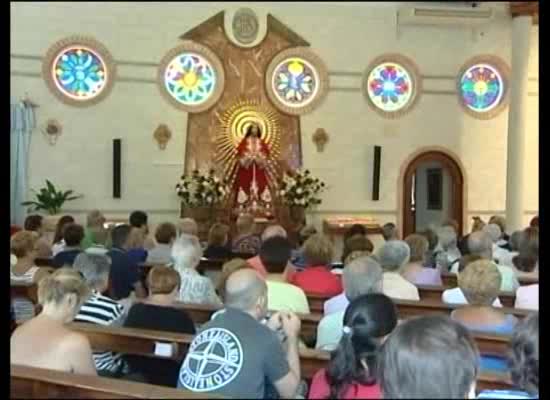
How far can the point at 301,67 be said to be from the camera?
1203cm

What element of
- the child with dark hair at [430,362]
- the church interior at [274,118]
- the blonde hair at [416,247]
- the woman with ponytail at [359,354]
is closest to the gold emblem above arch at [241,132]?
the church interior at [274,118]

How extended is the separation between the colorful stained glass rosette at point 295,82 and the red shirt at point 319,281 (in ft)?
24.0

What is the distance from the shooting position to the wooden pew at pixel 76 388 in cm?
204

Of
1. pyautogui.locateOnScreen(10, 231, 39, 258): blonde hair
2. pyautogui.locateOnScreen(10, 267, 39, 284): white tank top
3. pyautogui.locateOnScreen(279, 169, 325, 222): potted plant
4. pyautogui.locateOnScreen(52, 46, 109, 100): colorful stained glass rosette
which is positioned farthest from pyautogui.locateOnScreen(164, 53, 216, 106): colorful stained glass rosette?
pyautogui.locateOnScreen(10, 267, 39, 284): white tank top

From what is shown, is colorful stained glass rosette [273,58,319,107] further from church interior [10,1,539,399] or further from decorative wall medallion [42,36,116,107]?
decorative wall medallion [42,36,116,107]

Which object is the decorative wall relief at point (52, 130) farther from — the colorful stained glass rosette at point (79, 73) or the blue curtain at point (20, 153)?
the colorful stained glass rosette at point (79, 73)

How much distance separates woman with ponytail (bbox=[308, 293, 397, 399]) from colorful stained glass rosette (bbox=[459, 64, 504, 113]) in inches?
425

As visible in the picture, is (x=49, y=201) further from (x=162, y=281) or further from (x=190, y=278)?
(x=162, y=281)

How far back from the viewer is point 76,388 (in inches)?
83.0

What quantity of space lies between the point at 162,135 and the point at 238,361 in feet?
29.8

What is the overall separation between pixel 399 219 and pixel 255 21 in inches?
157

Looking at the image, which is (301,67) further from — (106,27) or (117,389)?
(117,389)

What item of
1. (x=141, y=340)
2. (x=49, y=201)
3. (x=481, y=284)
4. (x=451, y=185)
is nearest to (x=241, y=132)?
(x=49, y=201)

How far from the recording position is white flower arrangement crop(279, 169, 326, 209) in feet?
36.8
